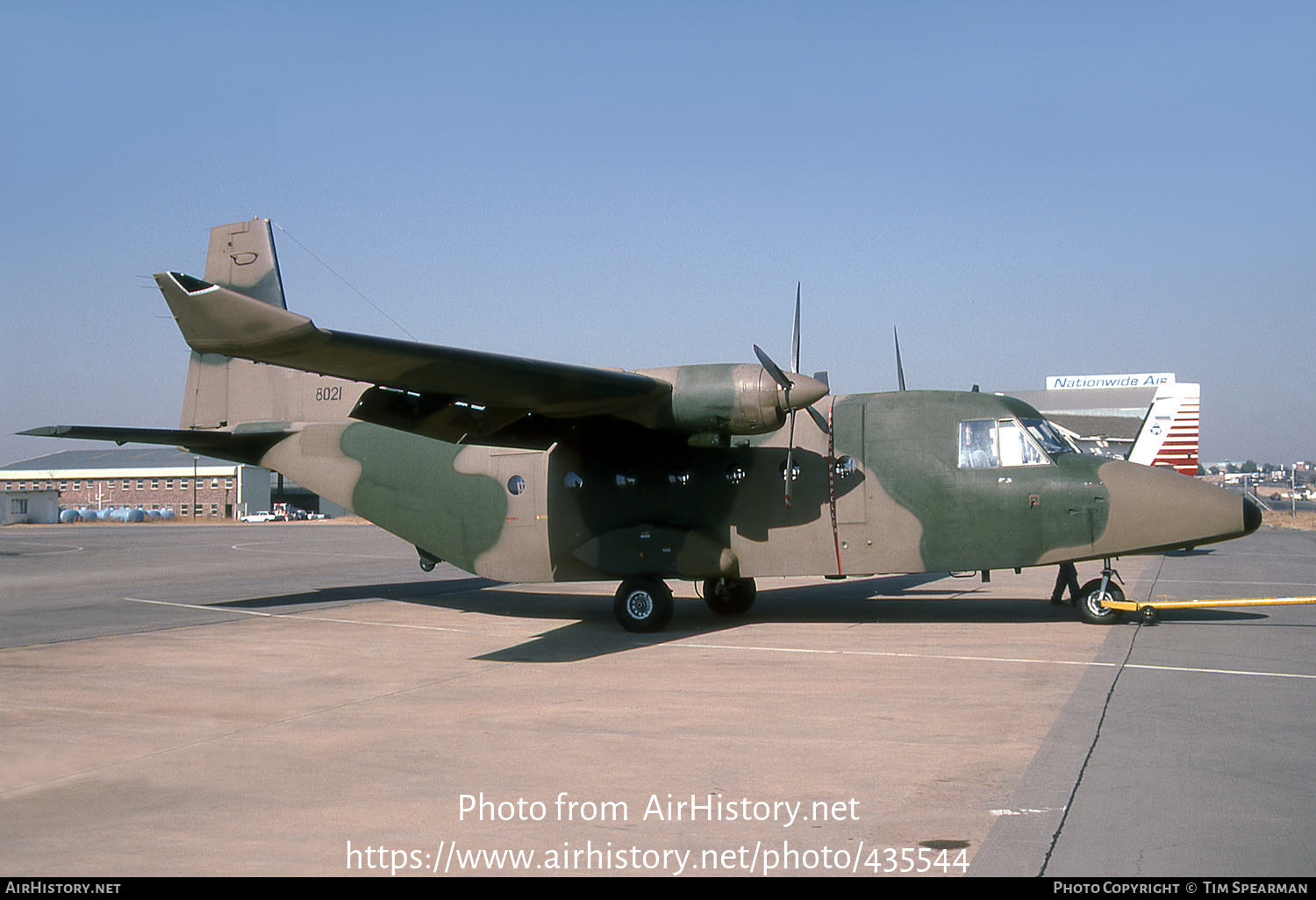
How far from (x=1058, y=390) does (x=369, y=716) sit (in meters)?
83.5

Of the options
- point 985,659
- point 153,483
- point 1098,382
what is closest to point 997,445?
point 985,659

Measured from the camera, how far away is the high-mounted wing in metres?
9.20

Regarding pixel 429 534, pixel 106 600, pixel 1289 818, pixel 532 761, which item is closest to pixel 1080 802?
pixel 1289 818

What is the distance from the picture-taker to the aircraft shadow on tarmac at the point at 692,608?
1314cm

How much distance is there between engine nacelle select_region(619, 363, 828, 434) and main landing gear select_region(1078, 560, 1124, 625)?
462 centimetres

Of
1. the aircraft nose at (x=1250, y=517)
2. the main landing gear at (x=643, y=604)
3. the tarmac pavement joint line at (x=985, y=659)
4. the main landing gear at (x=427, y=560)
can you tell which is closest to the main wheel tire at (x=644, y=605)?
the main landing gear at (x=643, y=604)

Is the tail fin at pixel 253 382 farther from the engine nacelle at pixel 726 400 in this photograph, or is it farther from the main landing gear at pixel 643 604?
the engine nacelle at pixel 726 400

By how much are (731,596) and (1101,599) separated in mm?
5289

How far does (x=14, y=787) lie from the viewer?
639 centimetres

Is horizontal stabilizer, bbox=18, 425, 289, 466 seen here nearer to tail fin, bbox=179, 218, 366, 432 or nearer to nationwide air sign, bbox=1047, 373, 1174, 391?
tail fin, bbox=179, 218, 366, 432

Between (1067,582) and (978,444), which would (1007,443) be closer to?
(978,444)

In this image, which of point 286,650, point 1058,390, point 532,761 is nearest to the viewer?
point 532,761

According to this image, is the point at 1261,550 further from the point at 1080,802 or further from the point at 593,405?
the point at 1080,802

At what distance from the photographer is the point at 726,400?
492 inches
